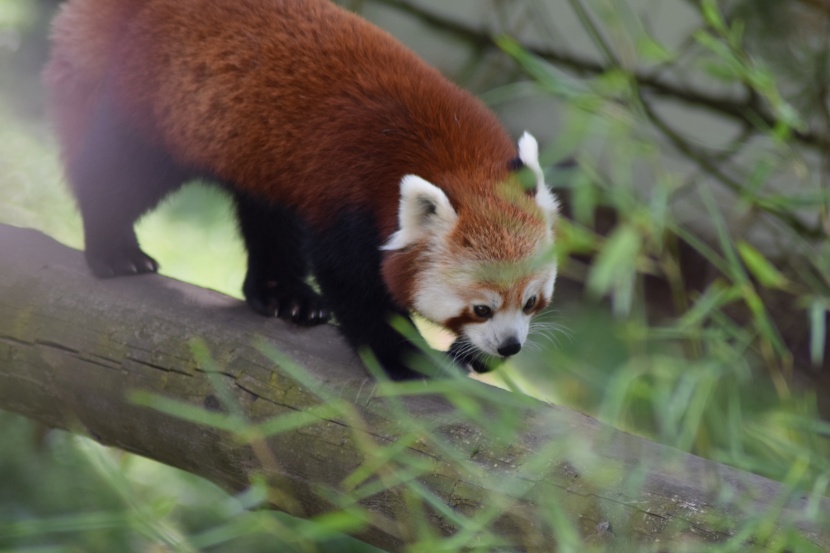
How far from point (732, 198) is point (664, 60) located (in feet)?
7.88

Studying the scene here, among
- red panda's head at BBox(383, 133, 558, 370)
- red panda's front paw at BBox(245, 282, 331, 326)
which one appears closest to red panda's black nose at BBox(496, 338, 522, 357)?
red panda's head at BBox(383, 133, 558, 370)

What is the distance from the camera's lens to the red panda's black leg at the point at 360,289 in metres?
2.20

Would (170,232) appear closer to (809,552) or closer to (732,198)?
(732,198)

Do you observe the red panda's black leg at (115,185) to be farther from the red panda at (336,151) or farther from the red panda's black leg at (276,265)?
the red panda's black leg at (276,265)

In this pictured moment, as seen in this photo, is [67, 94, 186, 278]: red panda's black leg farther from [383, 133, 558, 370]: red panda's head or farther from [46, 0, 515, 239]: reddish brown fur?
[383, 133, 558, 370]: red panda's head

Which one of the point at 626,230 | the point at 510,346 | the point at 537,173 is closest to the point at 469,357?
the point at 510,346

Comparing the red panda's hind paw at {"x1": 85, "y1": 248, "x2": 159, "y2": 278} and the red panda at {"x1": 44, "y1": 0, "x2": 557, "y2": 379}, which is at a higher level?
the red panda at {"x1": 44, "y1": 0, "x2": 557, "y2": 379}

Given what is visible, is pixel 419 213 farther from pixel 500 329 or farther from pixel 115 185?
pixel 115 185

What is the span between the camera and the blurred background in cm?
170

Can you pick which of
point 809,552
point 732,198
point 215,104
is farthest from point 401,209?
point 732,198

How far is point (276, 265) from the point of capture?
8.87ft

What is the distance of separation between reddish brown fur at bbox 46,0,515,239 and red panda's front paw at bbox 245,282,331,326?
0.29 m

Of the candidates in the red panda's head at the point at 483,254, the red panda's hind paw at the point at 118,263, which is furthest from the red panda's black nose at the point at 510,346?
the red panda's hind paw at the point at 118,263

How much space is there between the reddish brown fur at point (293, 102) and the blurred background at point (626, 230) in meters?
0.27
